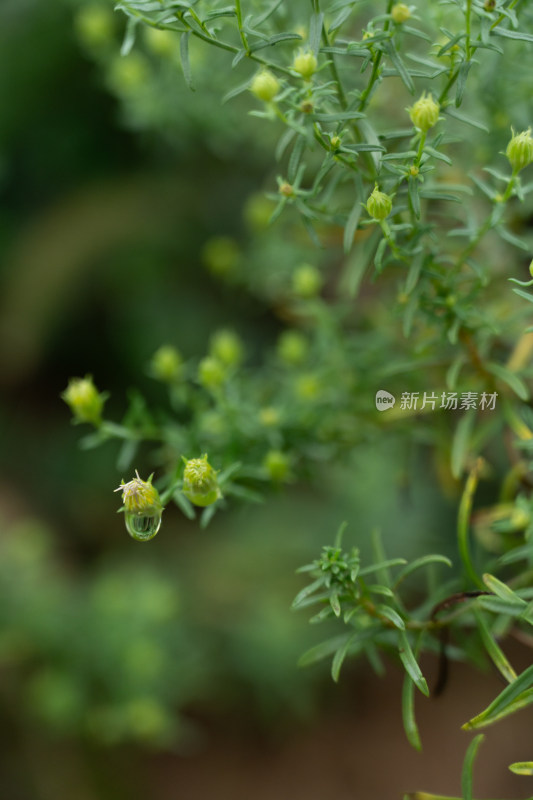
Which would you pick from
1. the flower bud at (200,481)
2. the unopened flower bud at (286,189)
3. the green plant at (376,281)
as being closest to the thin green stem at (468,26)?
the green plant at (376,281)

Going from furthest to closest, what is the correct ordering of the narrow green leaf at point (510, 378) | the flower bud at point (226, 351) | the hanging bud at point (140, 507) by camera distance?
the flower bud at point (226, 351), the narrow green leaf at point (510, 378), the hanging bud at point (140, 507)

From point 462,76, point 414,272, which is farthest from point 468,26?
point 414,272

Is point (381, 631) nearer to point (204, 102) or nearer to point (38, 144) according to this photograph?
point (204, 102)

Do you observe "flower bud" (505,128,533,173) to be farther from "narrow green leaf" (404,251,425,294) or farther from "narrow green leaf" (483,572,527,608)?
"narrow green leaf" (483,572,527,608)

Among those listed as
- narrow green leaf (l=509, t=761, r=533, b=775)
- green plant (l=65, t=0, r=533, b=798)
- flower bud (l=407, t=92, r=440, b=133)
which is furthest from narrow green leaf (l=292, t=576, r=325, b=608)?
flower bud (l=407, t=92, r=440, b=133)

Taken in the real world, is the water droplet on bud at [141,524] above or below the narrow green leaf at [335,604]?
above

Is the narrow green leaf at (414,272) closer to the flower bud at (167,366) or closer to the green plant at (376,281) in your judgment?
the green plant at (376,281)
